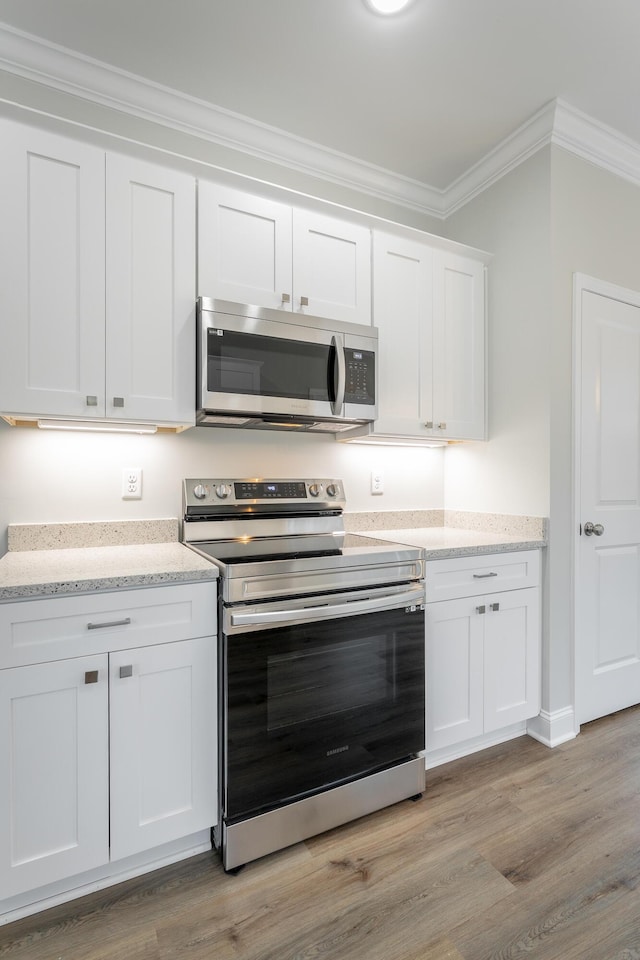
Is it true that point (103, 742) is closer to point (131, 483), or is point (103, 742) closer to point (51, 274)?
point (131, 483)

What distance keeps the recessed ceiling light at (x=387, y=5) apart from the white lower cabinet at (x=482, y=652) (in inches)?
78.1

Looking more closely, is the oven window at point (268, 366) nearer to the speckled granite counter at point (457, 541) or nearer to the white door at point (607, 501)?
the speckled granite counter at point (457, 541)

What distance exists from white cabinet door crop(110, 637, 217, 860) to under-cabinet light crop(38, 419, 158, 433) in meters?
0.84

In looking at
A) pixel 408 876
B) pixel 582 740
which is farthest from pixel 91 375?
pixel 582 740

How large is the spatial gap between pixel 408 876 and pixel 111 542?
5.08 feet

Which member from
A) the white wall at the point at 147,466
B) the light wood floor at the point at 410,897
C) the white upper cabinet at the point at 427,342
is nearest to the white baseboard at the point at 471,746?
the light wood floor at the point at 410,897

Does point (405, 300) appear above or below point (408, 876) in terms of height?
above

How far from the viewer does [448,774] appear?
2.11 metres

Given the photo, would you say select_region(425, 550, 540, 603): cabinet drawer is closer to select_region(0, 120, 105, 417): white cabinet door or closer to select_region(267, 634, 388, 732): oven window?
select_region(267, 634, 388, 732): oven window

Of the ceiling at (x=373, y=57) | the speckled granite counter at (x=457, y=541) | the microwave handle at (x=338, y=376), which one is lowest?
the speckled granite counter at (x=457, y=541)

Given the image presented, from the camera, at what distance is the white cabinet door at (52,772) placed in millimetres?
1347

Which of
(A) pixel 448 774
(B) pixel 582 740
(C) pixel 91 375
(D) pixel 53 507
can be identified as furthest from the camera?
(B) pixel 582 740

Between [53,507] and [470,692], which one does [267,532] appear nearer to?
[53,507]

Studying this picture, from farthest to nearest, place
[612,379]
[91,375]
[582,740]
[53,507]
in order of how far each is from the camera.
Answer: [612,379], [582,740], [53,507], [91,375]
